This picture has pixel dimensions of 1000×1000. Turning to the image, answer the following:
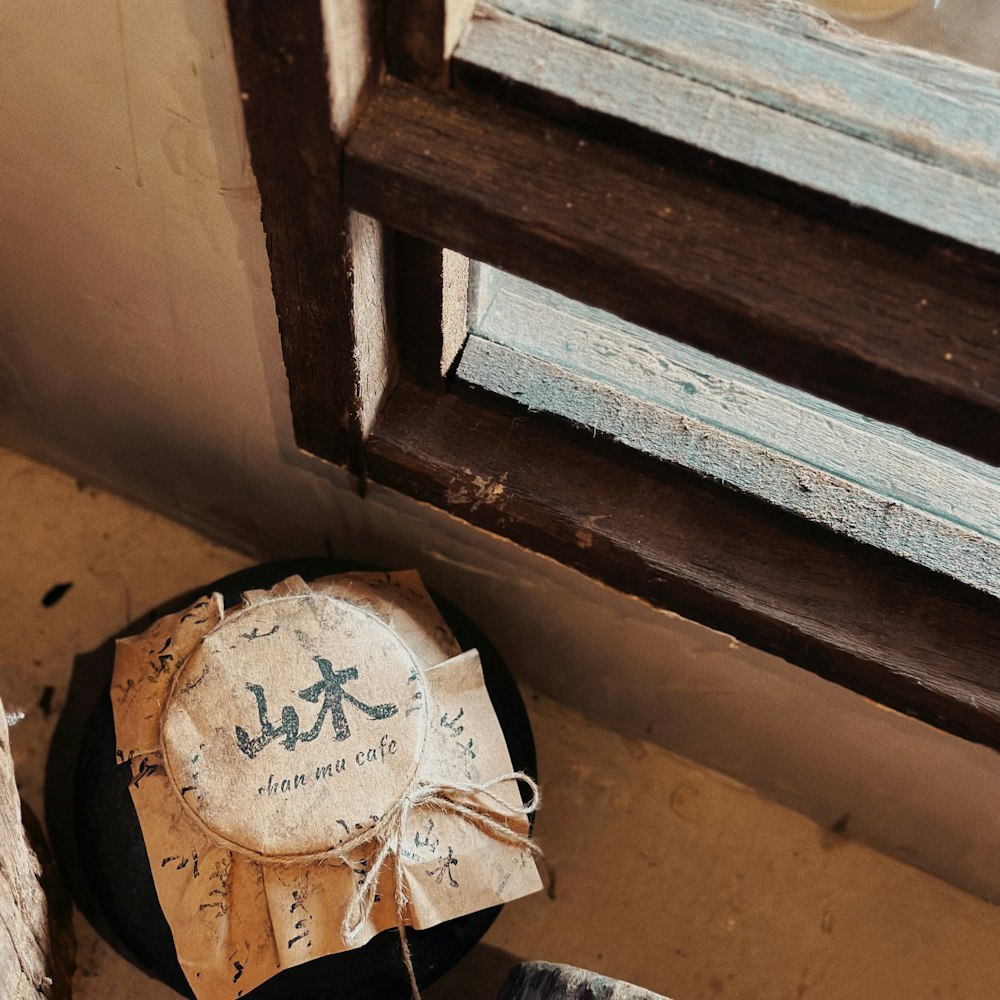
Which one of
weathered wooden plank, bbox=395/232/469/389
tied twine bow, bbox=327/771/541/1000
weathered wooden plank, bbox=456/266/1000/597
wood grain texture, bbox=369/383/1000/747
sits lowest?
tied twine bow, bbox=327/771/541/1000

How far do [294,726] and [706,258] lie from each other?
468mm

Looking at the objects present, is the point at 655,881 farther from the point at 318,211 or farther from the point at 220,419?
the point at 318,211

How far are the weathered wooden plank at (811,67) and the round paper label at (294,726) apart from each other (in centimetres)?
48

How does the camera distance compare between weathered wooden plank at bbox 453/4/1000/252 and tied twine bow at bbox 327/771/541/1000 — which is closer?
weathered wooden plank at bbox 453/4/1000/252

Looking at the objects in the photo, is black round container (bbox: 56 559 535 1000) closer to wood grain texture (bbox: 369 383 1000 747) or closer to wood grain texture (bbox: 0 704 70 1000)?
wood grain texture (bbox: 0 704 70 1000)

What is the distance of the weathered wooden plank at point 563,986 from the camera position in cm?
86

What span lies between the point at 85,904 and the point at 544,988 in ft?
1.45

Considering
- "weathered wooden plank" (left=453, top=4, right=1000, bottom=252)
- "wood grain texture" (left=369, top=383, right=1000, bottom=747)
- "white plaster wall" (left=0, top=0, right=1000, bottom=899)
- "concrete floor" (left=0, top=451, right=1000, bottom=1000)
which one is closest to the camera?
"weathered wooden plank" (left=453, top=4, right=1000, bottom=252)

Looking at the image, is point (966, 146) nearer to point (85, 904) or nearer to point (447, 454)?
point (447, 454)

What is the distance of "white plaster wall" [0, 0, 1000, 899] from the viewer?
72cm

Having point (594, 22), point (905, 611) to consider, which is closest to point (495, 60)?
point (594, 22)

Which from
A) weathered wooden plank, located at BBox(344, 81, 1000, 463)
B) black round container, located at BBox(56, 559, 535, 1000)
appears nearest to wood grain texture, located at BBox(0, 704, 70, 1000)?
black round container, located at BBox(56, 559, 535, 1000)

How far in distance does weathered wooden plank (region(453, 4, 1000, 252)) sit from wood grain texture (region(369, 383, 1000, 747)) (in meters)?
0.35

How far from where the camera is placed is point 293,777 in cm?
81
